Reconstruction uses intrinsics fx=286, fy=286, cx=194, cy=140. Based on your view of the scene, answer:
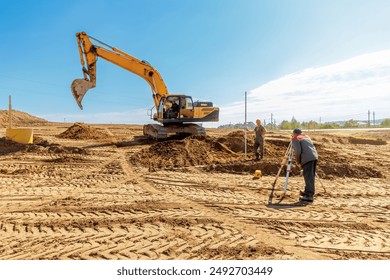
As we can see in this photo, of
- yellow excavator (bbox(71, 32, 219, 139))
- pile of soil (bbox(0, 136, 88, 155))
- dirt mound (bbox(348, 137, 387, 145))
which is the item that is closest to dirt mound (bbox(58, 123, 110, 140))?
yellow excavator (bbox(71, 32, 219, 139))

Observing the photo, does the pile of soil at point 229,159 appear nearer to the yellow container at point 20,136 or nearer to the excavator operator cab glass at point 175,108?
the excavator operator cab glass at point 175,108

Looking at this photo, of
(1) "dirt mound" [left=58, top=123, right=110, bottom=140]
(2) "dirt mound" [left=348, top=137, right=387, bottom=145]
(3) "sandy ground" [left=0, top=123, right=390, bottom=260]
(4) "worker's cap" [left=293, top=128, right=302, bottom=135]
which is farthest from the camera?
(2) "dirt mound" [left=348, top=137, right=387, bottom=145]

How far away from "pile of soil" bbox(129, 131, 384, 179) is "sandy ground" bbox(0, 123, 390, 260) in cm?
7

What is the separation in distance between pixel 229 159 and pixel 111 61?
31.6 feet

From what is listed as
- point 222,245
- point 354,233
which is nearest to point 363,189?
point 354,233

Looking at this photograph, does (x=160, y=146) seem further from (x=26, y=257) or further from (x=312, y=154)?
(x=26, y=257)

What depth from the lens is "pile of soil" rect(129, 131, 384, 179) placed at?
952cm

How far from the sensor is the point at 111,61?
16859 millimetres

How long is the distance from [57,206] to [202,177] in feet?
14.4

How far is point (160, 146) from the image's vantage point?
1262cm

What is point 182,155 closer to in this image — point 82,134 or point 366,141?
point 82,134

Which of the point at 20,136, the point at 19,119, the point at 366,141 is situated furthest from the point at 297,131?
the point at 19,119

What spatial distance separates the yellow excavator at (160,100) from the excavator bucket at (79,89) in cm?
52

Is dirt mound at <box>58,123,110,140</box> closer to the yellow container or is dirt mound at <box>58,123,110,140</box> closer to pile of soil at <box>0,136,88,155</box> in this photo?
the yellow container
